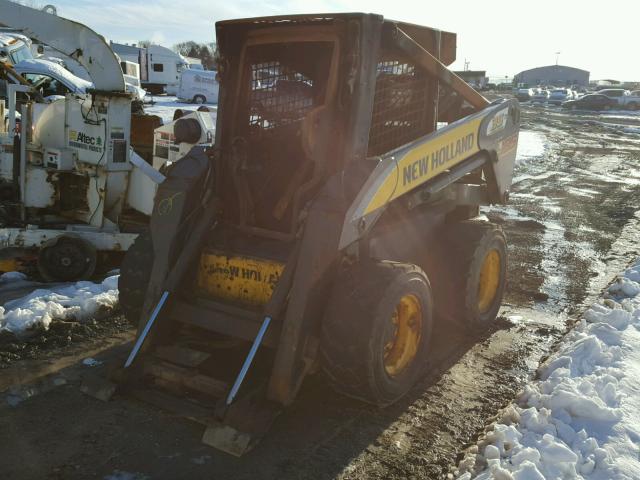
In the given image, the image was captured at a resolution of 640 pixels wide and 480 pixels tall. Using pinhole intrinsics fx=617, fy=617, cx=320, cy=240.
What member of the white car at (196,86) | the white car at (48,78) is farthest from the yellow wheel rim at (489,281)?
the white car at (196,86)

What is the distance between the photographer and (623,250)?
8.45 meters

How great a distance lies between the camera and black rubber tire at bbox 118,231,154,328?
14.6 ft

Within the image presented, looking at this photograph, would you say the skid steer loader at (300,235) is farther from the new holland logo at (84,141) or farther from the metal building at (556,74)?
the metal building at (556,74)

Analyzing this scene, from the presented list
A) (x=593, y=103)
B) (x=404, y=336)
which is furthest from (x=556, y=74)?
(x=404, y=336)

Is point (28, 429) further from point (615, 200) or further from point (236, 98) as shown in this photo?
point (615, 200)

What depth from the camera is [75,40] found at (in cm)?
670

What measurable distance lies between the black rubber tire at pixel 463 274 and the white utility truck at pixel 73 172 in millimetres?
3320

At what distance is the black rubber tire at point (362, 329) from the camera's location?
3631 millimetres

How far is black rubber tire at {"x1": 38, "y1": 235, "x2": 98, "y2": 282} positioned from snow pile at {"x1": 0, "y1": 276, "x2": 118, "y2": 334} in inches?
23.7

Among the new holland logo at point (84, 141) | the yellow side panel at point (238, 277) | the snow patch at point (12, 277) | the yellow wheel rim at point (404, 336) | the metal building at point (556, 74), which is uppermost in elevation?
the metal building at point (556, 74)

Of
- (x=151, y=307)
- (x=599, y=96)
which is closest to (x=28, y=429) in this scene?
(x=151, y=307)

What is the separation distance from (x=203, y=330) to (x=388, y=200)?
159cm

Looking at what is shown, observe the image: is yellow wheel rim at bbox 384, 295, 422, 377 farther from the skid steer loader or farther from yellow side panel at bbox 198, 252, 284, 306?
yellow side panel at bbox 198, 252, 284, 306

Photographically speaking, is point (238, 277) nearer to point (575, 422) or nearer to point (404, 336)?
point (404, 336)
